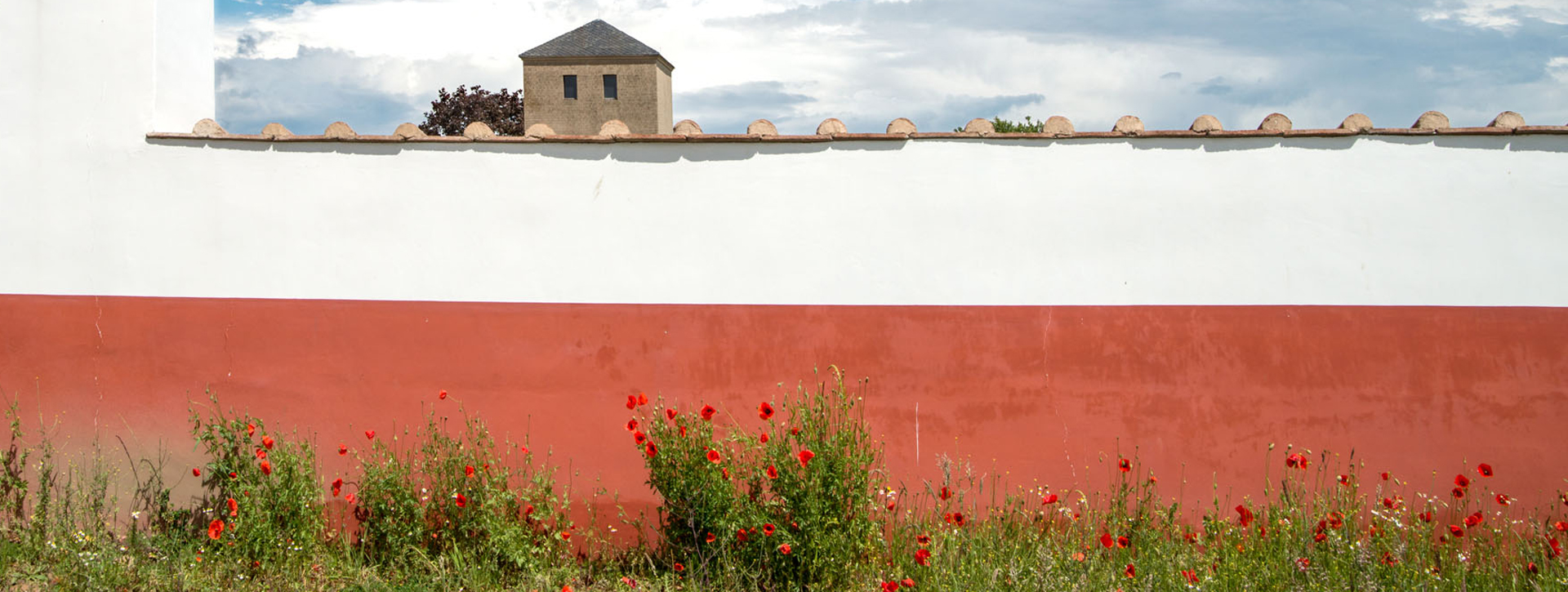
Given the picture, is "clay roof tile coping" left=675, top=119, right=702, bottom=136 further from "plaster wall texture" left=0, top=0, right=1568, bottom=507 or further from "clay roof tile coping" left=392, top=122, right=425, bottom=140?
"clay roof tile coping" left=392, top=122, right=425, bottom=140

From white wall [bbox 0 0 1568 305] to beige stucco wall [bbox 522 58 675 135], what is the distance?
26.5 meters

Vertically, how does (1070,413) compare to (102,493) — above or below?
above

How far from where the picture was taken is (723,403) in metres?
5.27

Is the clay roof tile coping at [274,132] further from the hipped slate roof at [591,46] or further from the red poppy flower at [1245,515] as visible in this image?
the hipped slate roof at [591,46]

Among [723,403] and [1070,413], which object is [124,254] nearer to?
[723,403]

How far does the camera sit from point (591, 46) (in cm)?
3281

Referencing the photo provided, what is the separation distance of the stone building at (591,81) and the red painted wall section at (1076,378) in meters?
27.0

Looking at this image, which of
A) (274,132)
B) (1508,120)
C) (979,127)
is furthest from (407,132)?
(1508,120)

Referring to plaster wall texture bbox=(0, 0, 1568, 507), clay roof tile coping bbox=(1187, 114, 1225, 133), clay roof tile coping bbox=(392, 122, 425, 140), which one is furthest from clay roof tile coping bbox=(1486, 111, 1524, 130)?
clay roof tile coping bbox=(392, 122, 425, 140)

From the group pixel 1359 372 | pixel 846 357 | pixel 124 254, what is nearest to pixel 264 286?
pixel 124 254

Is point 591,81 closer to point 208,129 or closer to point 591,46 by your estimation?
point 591,46

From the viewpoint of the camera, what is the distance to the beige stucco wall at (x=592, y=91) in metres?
31.8

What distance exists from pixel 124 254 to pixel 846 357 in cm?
378

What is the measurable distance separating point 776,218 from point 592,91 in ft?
92.3
